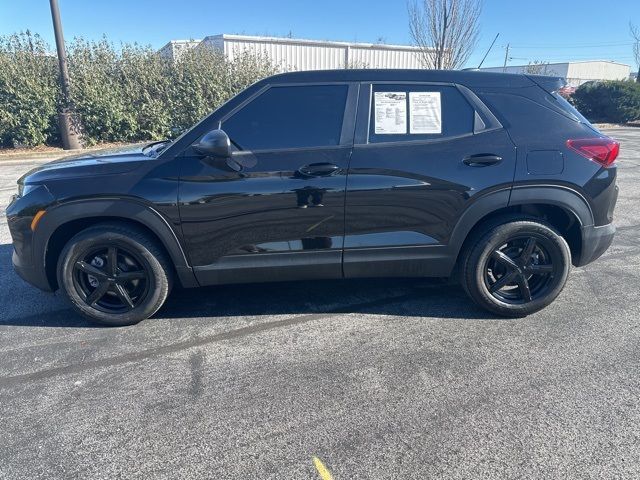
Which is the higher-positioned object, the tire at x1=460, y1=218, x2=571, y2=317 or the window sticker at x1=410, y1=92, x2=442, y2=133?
the window sticker at x1=410, y1=92, x2=442, y2=133

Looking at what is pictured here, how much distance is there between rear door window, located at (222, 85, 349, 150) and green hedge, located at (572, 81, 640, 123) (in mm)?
24906

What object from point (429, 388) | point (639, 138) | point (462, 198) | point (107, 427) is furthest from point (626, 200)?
point (639, 138)

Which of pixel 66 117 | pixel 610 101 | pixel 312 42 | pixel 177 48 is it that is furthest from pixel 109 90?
pixel 610 101

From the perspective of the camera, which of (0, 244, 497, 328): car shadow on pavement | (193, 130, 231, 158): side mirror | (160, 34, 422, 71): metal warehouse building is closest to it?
(193, 130, 231, 158): side mirror

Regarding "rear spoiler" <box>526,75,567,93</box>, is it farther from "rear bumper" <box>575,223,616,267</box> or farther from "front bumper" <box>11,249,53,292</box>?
"front bumper" <box>11,249,53,292</box>

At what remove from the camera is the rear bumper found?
3330 mm

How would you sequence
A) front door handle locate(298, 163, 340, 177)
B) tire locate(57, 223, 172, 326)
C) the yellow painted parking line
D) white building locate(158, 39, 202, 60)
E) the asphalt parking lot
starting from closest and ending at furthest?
1. the yellow painted parking line
2. the asphalt parking lot
3. front door handle locate(298, 163, 340, 177)
4. tire locate(57, 223, 172, 326)
5. white building locate(158, 39, 202, 60)

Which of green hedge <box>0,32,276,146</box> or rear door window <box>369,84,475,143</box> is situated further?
green hedge <box>0,32,276,146</box>

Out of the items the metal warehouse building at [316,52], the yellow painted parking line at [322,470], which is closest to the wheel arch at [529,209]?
the yellow painted parking line at [322,470]

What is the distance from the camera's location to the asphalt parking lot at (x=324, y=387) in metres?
2.10

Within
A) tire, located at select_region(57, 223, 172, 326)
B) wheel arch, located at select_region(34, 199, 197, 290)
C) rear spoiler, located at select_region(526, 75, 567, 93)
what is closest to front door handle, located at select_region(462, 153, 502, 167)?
rear spoiler, located at select_region(526, 75, 567, 93)

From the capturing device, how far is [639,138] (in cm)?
1675

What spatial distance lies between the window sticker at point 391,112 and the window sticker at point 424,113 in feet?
0.17

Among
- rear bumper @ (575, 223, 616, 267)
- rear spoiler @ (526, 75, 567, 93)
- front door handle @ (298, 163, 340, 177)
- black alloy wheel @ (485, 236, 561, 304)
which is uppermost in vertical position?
rear spoiler @ (526, 75, 567, 93)
